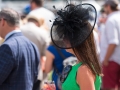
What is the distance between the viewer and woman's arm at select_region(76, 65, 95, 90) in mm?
2947

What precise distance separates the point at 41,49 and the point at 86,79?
2.79 metres

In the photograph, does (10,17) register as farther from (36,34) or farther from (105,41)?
(105,41)

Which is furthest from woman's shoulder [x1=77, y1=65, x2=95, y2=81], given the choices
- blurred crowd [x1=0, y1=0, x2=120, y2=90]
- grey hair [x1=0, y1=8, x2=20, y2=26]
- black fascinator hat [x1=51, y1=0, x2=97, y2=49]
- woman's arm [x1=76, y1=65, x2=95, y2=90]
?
blurred crowd [x1=0, y1=0, x2=120, y2=90]

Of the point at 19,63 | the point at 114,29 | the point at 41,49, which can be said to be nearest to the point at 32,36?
the point at 41,49

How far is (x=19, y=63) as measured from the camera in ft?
12.4

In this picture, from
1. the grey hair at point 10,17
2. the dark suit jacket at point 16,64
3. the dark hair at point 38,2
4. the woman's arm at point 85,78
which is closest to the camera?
the woman's arm at point 85,78

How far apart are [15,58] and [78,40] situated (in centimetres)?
88

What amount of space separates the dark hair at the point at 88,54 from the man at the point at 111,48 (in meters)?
2.77

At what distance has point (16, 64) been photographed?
3723mm

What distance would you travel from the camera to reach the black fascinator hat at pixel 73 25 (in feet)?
10.2

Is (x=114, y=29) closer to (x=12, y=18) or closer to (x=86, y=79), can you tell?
(x=12, y=18)

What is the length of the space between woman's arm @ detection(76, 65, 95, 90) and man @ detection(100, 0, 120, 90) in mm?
2914

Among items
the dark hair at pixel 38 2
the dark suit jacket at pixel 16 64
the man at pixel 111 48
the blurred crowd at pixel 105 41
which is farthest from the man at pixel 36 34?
the dark suit jacket at pixel 16 64

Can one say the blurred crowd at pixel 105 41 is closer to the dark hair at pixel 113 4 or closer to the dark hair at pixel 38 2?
the dark hair at pixel 113 4
